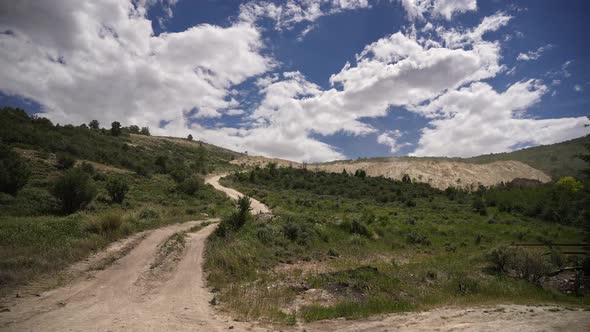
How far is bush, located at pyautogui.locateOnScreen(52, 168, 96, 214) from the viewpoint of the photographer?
2017 centimetres

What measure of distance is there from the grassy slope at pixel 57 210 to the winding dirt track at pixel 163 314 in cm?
147

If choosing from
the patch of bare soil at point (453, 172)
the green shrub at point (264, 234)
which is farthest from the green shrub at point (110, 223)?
the patch of bare soil at point (453, 172)

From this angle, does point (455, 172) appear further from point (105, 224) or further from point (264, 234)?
point (105, 224)

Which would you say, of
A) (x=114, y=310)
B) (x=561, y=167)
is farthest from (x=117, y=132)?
(x=561, y=167)

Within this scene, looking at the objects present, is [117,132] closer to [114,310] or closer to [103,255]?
[103,255]

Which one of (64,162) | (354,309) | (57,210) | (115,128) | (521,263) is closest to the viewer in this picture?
(354,309)

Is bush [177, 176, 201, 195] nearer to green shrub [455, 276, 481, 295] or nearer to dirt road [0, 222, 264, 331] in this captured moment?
dirt road [0, 222, 264, 331]

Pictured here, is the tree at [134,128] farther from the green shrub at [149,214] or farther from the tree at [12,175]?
the green shrub at [149,214]

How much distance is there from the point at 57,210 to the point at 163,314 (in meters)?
16.9

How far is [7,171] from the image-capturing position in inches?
790

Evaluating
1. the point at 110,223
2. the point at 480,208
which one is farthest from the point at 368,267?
the point at 480,208

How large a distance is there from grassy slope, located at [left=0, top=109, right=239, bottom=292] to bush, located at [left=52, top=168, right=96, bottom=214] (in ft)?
2.04

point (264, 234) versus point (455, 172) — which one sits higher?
point (455, 172)

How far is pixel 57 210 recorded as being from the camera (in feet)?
65.3
